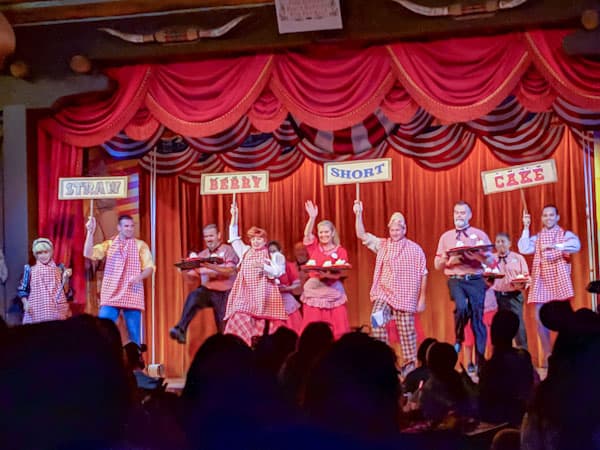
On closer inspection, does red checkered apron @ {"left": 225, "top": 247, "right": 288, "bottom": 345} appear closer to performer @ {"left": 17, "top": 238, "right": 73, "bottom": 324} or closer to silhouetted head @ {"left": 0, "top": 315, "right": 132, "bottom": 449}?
performer @ {"left": 17, "top": 238, "right": 73, "bottom": 324}

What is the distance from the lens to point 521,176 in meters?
6.98

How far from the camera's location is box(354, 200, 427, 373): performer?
21.9ft

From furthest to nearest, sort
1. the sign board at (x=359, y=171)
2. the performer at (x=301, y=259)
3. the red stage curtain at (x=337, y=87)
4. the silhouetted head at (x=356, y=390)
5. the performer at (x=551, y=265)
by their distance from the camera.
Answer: the performer at (x=301, y=259)
the sign board at (x=359, y=171)
the performer at (x=551, y=265)
the red stage curtain at (x=337, y=87)
the silhouetted head at (x=356, y=390)

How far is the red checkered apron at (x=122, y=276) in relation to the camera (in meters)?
7.16

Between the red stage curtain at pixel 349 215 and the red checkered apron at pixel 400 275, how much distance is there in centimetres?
202

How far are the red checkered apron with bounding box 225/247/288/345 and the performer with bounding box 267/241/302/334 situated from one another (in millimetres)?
253

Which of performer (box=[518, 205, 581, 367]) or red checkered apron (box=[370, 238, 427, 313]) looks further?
performer (box=[518, 205, 581, 367])

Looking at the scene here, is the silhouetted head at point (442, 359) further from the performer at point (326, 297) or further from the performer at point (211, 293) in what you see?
the performer at point (211, 293)

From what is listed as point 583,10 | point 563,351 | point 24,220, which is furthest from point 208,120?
point 563,351

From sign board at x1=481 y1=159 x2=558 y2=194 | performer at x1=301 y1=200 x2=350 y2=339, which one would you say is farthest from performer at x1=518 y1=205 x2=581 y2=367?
performer at x1=301 y1=200 x2=350 y2=339

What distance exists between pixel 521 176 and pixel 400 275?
4.37ft

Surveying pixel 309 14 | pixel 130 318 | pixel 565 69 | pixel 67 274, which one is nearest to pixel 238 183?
pixel 130 318

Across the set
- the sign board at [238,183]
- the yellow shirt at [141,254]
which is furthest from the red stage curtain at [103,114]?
the sign board at [238,183]

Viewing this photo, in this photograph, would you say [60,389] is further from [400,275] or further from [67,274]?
[67,274]
